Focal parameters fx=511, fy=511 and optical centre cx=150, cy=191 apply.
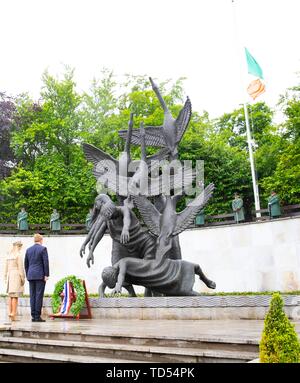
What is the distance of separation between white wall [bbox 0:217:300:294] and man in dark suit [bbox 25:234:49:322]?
1247cm

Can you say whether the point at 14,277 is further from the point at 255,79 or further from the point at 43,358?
the point at 255,79

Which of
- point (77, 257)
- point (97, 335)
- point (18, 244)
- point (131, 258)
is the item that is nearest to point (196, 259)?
point (77, 257)

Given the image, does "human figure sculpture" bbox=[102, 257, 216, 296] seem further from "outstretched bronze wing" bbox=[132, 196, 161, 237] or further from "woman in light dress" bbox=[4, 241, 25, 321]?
"woman in light dress" bbox=[4, 241, 25, 321]

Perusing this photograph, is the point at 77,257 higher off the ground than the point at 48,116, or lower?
lower

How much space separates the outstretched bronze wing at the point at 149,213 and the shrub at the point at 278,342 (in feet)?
24.2

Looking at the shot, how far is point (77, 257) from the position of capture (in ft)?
86.3

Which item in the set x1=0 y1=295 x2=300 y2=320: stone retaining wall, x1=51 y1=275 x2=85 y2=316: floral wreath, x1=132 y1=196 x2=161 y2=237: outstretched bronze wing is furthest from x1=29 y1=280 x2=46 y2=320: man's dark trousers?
x1=132 y1=196 x2=161 y2=237: outstretched bronze wing

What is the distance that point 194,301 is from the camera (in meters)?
10.6

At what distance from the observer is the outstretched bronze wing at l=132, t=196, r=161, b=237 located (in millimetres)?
11836

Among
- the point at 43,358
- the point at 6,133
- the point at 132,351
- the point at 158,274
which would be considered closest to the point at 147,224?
the point at 158,274

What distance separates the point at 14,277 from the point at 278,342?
7.71 m

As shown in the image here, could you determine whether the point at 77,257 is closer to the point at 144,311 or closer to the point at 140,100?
the point at 140,100

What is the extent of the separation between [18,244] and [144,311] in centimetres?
309
